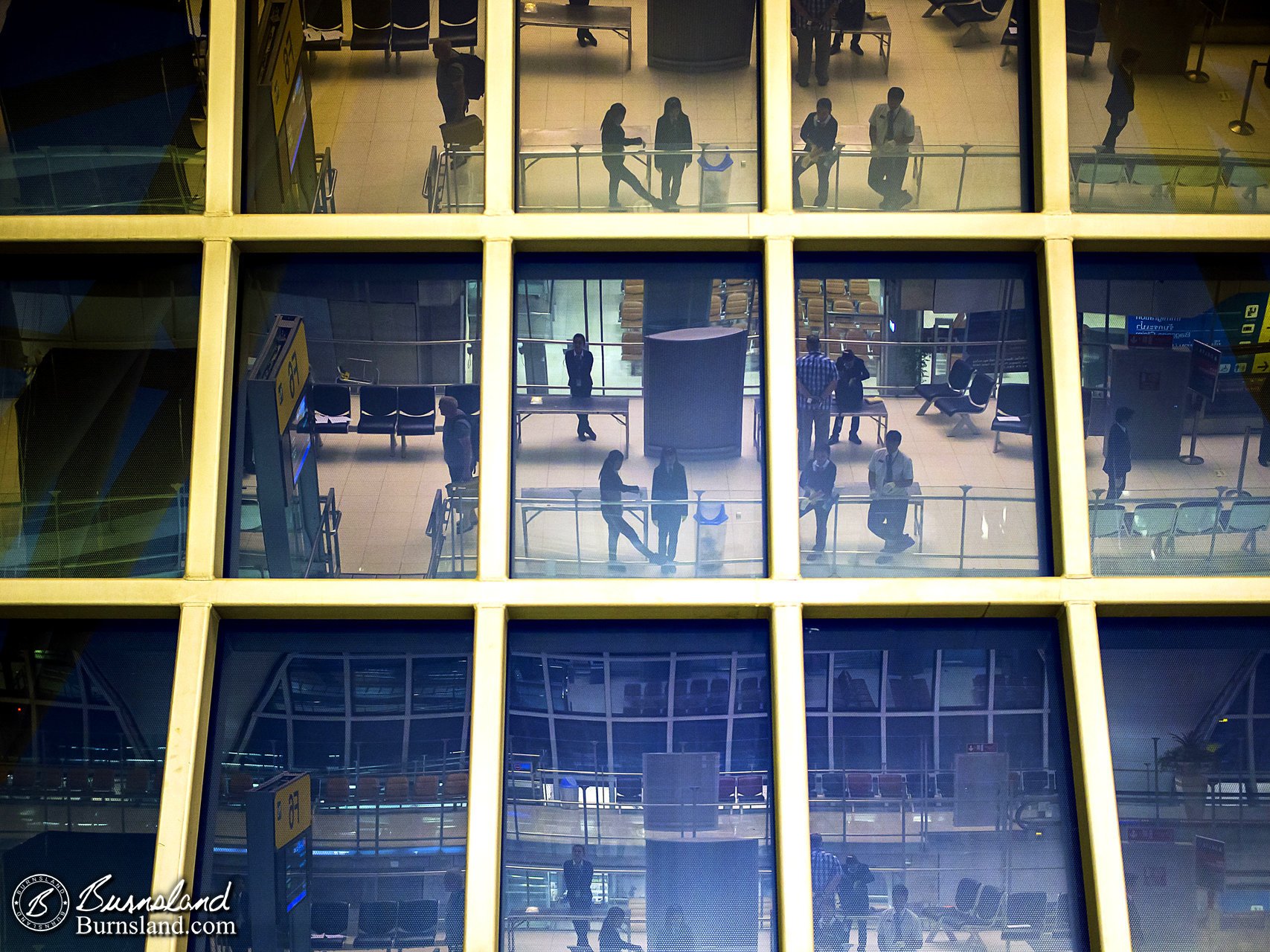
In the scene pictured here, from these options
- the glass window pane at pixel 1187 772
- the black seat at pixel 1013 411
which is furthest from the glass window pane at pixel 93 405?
the glass window pane at pixel 1187 772

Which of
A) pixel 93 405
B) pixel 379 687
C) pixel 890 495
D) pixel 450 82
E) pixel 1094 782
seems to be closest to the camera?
pixel 1094 782

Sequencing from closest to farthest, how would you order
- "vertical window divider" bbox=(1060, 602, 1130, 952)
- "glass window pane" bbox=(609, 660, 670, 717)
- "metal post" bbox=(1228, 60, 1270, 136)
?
"vertical window divider" bbox=(1060, 602, 1130, 952)
"glass window pane" bbox=(609, 660, 670, 717)
"metal post" bbox=(1228, 60, 1270, 136)

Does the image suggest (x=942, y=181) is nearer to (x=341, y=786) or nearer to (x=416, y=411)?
(x=416, y=411)

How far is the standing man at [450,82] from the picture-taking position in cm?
471

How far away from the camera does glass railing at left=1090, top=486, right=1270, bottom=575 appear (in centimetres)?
443

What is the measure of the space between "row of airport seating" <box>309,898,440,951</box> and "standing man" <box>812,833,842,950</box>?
1.35 meters

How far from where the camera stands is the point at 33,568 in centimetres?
445

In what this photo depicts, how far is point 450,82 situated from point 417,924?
10.6 feet

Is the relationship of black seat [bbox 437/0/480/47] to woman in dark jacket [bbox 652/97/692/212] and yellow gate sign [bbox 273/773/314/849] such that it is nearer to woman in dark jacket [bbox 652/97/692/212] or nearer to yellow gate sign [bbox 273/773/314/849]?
woman in dark jacket [bbox 652/97/692/212]

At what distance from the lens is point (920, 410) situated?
15.0ft

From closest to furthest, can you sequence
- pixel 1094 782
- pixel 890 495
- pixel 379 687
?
pixel 1094 782 < pixel 379 687 < pixel 890 495

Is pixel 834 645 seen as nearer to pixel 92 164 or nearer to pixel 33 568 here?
pixel 33 568

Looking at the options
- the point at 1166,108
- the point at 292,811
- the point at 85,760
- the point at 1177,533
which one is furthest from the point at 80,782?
the point at 1166,108

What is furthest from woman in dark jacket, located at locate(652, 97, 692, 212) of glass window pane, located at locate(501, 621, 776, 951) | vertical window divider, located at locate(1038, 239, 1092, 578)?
glass window pane, located at locate(501, 621, 776, 951)
